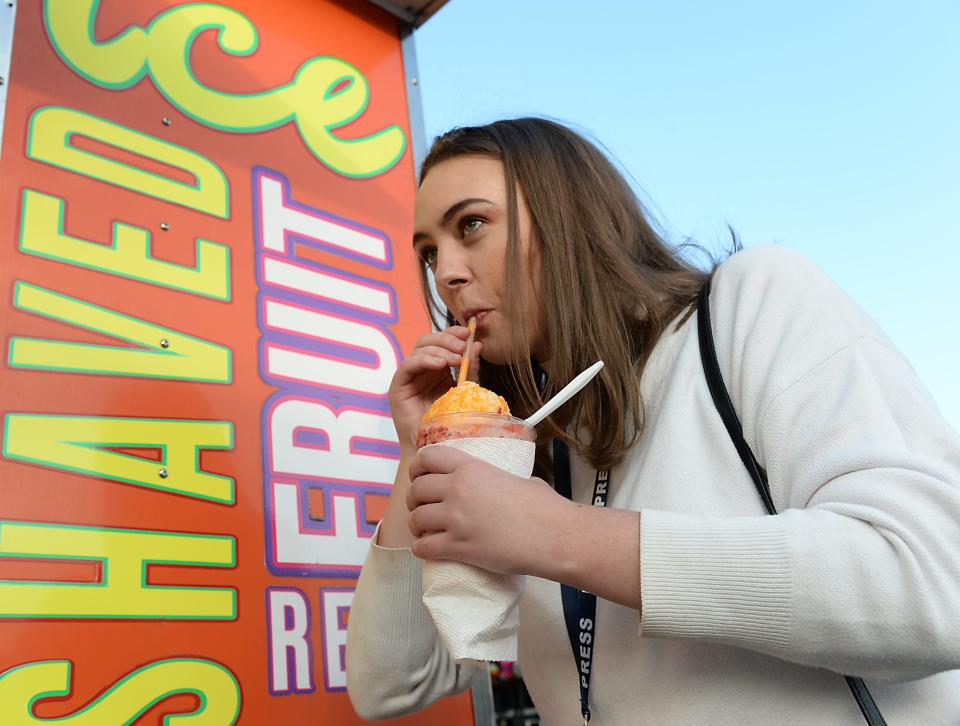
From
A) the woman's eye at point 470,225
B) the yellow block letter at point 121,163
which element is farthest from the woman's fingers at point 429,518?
the yellow block letter at point 121,163

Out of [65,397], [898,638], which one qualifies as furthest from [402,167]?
[898,638]

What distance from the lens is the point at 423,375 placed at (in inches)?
63.4

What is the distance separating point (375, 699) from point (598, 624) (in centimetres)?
49

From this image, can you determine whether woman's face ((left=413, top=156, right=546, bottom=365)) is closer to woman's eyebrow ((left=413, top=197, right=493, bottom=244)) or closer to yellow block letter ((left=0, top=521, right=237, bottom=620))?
woman's eyebrow ((left=413, top=197, right=493, bottom=244))

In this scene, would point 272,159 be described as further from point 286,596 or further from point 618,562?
point 618,562

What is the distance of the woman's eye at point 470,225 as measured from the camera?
1.55 meters

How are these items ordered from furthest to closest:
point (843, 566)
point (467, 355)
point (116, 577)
Answer: point (116, 577)
point (467, 355)
point (843, 566)

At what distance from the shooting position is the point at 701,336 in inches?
52.0

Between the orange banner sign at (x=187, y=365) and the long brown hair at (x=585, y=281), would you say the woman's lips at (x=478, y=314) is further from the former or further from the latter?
the orange banner sign at (x=187, y=365)

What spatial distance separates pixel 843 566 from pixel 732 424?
12.1 inches

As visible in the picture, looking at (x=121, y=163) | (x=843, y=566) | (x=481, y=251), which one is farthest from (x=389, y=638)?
(x=121, y=163)

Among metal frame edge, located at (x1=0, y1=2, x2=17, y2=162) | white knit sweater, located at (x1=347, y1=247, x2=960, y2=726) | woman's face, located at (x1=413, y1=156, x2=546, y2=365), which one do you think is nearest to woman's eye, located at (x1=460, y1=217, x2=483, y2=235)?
woman's face, located at (x1=413, y1=156, x2=546, y2=365)

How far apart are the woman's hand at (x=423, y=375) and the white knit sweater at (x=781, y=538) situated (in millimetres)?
339

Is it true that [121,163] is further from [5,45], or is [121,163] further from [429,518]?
[429,518]
